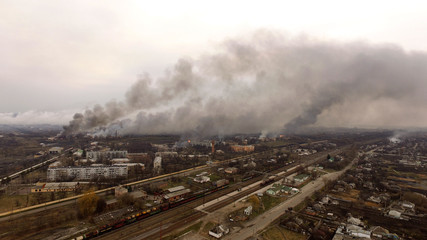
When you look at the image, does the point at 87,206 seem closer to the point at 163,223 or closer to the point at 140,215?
the point at 140,215

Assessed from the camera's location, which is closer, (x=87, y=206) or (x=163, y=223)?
(x=163, y=223)

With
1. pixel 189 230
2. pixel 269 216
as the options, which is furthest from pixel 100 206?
pixel 269 216

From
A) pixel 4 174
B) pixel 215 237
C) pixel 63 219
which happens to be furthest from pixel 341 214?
pixel 4 174

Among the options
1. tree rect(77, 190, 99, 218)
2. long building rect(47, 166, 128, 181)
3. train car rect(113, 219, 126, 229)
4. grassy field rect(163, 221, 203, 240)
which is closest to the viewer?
grassy field rect(163, 221, 203, 240)

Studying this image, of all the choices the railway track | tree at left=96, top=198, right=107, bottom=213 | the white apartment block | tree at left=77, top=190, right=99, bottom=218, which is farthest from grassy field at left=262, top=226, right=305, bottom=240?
the white apartment block

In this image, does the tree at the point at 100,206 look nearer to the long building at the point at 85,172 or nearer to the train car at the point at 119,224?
the train car at the point at 119,224

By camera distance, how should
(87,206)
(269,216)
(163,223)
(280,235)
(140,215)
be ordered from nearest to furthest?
(280,235) < (163,223) < (140,215) < (87,206) < (269,216)

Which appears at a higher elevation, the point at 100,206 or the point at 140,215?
the point at 100,206

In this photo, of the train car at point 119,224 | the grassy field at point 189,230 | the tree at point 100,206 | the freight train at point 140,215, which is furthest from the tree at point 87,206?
the grassy field at point 189,230

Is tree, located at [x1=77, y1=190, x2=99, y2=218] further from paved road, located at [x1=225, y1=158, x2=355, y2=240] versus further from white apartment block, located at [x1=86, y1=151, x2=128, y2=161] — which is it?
white apartment block, located at [x1=86, y1=151, x2=128, y2=161]
